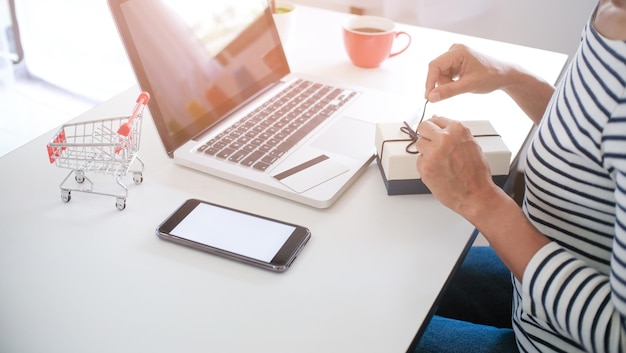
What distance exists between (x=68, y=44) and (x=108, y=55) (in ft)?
0.67

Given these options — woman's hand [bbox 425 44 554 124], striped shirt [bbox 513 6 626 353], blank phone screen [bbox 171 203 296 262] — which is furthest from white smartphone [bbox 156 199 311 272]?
woman's hand [bbox 425 44 554 124]

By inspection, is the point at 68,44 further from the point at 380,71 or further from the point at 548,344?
the point at 548,344

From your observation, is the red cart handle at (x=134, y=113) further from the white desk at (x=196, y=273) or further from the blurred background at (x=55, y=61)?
the blurred background at (x=55, y=61)

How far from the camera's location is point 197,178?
91 centimetres

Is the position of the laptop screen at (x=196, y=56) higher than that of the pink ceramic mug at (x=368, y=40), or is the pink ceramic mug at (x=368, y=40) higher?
the laptop screen at (x=196, y=56)

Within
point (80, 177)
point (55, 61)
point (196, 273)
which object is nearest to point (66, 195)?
point (80, 177)

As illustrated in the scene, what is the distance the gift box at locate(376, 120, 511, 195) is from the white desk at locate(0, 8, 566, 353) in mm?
23

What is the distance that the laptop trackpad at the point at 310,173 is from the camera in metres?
0.87

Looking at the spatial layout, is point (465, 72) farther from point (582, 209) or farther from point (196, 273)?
point (196, 273)

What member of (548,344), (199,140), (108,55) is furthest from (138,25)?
(108,55)

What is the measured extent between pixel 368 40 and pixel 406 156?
1.57 ft

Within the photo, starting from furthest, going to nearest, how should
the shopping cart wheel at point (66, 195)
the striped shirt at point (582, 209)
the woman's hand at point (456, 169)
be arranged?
the shopping cart wheel at point (66, 195) → the woman's hand at point (456, 169) → the striped shirt at point (582, 209)

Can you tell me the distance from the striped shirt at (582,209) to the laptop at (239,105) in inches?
11.3

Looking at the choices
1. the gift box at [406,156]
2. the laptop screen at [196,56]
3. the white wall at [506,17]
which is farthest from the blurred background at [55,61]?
the gift box at [406,156]
